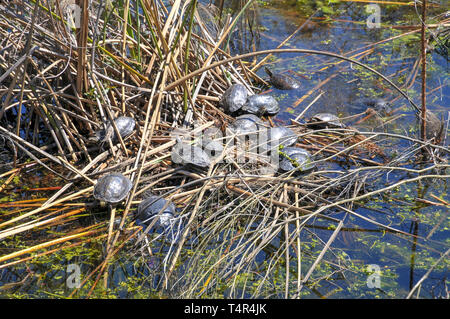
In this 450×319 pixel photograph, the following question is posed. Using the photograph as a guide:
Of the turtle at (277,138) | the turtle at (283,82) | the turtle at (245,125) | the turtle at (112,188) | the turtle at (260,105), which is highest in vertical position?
the turtle at (283,82)

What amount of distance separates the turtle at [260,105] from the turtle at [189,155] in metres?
0.72

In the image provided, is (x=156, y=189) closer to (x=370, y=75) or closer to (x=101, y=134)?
(x=101, y=134)

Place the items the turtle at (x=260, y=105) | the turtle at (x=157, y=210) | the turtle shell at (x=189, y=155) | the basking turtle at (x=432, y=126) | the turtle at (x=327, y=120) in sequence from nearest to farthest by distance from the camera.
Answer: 1. the turtle at (x=157, y=210)
2. the turtle shell at (x=189, y=155)
3. the basking turtle at (x=432, y=126)
4. the turtle at (x=327, y=120)
5. the turtle at (x=260, y=105)

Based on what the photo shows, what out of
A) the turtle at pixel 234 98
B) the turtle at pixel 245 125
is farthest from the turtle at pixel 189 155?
the turtle at pixel 234 98

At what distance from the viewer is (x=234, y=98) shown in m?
3.45

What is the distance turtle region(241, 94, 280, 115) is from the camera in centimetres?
351

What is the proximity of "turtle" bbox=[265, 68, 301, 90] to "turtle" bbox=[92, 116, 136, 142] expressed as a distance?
1465 millimetres

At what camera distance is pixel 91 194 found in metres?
2.82

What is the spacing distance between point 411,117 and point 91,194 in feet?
7.71

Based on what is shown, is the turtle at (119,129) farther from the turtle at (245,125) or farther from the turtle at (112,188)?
the turtle at (245,125)

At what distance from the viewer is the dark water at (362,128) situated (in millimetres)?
2314
